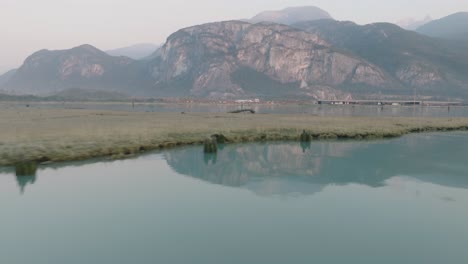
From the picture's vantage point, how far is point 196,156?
42938 millimetres

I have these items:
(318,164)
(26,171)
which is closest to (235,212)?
(26,171)

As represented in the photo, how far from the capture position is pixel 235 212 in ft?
76.9

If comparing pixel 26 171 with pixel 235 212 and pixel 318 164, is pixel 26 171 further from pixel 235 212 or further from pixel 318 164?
pixel 318 164

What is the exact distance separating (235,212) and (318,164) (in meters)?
19.0

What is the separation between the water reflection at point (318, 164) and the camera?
107ft

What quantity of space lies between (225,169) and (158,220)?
15642 millimetres

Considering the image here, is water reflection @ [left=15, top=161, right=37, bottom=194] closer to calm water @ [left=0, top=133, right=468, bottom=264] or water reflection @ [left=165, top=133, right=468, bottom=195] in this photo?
calm water @ [left=0, top=133, right=468, bottom=264]

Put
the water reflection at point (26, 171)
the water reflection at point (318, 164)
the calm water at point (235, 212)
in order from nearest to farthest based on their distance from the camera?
the calm water at point (235, 212)
the water reflection at point (26, 171)
the water reflection at point (318, 164)

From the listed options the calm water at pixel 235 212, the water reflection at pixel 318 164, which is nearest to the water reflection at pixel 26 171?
the calm water at pixel 235 212

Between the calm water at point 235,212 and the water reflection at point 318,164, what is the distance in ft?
0.62

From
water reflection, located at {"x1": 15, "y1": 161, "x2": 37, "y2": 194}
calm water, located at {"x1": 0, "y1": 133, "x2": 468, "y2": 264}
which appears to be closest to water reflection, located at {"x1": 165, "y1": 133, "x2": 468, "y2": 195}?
calm water, located at {"x1": 0, "y1": 133, "x2": 468, "y2": 264}

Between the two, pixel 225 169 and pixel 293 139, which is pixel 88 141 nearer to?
pixel 225 169

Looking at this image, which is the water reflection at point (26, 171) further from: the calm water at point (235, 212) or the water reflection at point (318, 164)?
the water reflection at point (318, 164)

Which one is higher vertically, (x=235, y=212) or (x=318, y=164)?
(x=235, y=212)
